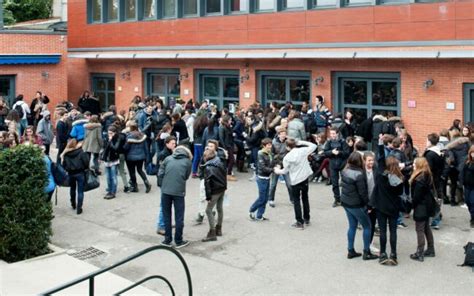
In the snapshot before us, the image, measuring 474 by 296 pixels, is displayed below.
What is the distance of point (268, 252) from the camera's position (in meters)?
10.7

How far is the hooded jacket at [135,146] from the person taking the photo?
48.2ft

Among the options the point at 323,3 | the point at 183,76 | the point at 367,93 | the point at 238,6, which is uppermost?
the point at 238,6

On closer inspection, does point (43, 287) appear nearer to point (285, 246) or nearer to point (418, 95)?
point (285, 246)

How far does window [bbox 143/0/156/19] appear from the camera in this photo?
2633 cm

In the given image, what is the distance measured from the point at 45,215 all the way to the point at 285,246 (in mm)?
4285

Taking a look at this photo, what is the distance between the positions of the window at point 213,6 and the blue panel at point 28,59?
320 inches

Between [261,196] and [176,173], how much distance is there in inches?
86.9

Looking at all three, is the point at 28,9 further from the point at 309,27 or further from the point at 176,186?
the point at 176,186

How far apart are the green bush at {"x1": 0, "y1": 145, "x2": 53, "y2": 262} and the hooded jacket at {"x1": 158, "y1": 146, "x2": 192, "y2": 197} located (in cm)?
210

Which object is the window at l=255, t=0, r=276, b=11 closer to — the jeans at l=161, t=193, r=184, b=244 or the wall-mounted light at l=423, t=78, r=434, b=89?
the wall-mounted light at l=423, t=78, r=434, b=89

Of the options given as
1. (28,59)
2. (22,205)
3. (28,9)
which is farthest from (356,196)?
(28,9)

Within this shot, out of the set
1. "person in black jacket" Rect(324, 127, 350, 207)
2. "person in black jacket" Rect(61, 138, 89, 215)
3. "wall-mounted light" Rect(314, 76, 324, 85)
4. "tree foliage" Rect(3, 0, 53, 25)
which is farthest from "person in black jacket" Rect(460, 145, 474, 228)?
"tree foliage" Rect(3, 0, 53, 25)

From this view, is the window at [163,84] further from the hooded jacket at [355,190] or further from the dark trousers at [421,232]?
the dark trousers at [421,232]

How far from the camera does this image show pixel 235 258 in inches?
411
